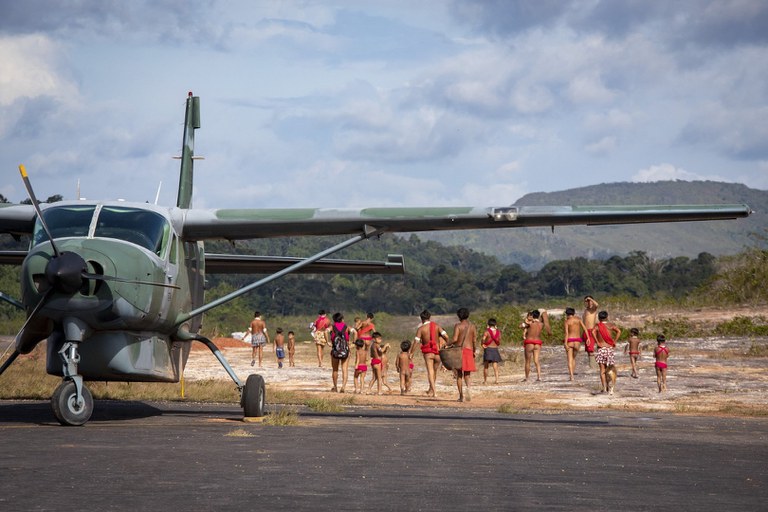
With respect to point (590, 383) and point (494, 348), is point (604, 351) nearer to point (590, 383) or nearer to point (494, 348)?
point (590, 383)

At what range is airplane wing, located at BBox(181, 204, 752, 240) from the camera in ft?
51.1

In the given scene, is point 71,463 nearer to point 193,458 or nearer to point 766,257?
point 193,458

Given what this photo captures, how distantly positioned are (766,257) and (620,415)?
3294 centimetres

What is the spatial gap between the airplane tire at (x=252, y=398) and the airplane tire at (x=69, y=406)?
2.59 meters

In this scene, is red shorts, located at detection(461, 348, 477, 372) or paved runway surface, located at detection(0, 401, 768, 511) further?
red shorts, located at detection(461, 348, 477, 372)

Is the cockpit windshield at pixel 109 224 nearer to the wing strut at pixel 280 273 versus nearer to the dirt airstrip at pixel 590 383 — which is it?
the wing strut at pixel 280 273

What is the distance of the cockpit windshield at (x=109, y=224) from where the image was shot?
14.0 meters

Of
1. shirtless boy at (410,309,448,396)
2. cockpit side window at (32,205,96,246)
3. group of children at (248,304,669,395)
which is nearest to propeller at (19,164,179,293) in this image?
cockpit side window at (32,205,96,246)

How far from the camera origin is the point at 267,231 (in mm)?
16469

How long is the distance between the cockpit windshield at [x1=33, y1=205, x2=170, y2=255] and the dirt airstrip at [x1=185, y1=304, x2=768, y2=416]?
750 centimetres

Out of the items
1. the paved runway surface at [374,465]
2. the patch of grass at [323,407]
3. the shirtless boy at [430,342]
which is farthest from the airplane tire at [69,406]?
the shirtless boy at [430,342]

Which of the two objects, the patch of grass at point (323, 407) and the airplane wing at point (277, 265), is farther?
the airplane wing at point (277, 265)

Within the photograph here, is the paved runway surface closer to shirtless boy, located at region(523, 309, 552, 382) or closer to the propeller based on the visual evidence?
the propeller

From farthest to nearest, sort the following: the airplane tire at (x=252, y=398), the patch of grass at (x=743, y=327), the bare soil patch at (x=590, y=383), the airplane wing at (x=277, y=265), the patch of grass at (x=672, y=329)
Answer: the patch of grass at (x=672, y=329) < the patch of grass at (x=743, y=327) < the bare soil patch at (x=590, y=383) < the airplane wing at (x=277, y=265) < the airplane tire at (x=252, y=398)
